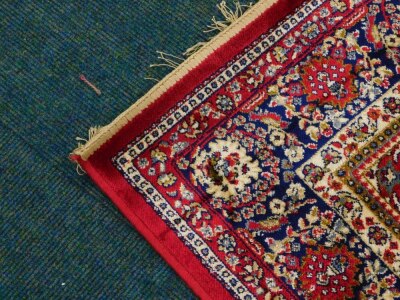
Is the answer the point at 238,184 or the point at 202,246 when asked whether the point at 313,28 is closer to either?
the point at 238,184

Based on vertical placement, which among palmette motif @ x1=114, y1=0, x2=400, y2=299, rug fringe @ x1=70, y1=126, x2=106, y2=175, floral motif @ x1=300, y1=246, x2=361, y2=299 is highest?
rug fringe @ x1=70, y1=126, x2=106, y2=175

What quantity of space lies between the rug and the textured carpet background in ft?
0.16

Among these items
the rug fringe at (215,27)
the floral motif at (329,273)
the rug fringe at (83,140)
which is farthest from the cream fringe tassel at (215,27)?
the floral motif at (329,273)

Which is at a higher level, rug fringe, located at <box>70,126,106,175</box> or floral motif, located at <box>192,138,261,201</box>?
rug fringe, located at <box>70,126,106,175</box>

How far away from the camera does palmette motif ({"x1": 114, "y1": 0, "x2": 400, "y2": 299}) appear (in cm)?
102

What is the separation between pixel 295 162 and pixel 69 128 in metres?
0.49

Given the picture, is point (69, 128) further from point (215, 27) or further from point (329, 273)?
point (329, 273)

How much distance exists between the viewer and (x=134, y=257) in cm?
104

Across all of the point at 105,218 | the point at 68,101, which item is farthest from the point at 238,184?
the point at 68,101

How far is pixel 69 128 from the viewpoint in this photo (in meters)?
1.07

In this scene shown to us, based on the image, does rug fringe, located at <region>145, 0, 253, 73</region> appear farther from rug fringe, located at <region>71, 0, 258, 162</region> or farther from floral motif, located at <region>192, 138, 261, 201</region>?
floral motif, located at <region>192, 138, 261, 201</region>

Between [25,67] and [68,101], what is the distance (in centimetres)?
13

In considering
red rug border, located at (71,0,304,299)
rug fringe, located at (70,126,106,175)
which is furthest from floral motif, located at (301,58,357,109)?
rug fringe, located at (70,126,106,175)

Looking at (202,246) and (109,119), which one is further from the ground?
(109,119)
